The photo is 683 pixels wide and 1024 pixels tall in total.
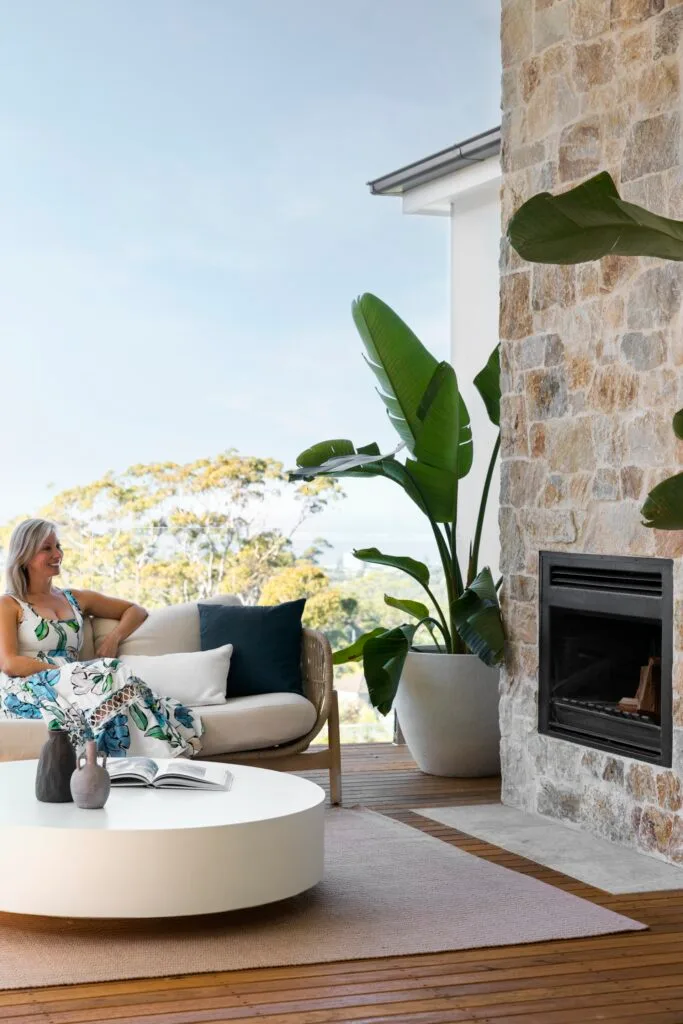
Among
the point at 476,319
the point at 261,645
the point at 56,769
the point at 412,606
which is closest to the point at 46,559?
the point at 261,645

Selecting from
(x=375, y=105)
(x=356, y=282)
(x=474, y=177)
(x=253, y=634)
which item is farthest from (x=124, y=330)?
(x=253, y=634)

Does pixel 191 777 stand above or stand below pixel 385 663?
below

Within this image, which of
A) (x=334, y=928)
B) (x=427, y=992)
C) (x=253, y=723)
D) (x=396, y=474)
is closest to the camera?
(x=427, y=992)

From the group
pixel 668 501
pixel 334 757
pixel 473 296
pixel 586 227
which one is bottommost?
pixel 334 757

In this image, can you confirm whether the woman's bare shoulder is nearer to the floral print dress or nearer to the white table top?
the floral print dress

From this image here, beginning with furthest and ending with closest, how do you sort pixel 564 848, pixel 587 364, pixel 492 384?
1. pixel 492 384
2. pixel 587 364
3. pixel 564 848

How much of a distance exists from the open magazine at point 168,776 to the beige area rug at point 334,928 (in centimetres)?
40

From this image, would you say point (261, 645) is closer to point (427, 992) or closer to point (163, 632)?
point (163, 632)

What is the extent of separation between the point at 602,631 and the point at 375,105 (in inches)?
245

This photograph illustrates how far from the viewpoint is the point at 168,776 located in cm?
398

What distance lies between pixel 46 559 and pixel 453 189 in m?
3.21

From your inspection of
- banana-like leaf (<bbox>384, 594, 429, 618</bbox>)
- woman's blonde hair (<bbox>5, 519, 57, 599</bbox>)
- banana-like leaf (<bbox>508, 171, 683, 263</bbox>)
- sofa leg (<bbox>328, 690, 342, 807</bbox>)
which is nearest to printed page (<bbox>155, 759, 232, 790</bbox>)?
sofa leg (<bbox>328, 690, 342, 807</bbox>)

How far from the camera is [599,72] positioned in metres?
4.89

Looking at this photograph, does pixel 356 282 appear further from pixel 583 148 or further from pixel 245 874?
pixel 245 874
